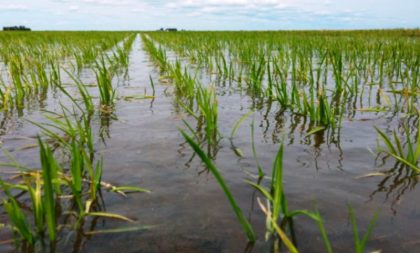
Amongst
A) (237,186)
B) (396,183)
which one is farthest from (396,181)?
(237,186)

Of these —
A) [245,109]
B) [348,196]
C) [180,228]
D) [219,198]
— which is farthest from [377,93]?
[180,228]

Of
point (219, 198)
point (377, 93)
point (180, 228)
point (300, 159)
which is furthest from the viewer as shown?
point (377, 93)

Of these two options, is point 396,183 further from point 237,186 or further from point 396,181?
point 237,186

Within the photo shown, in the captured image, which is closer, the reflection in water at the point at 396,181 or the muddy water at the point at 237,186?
the muddy water at the point at 237,186

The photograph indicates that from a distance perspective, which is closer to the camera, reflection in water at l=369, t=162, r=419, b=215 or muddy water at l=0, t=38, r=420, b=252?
muddy water at l=0, t=38, r=420, b=252

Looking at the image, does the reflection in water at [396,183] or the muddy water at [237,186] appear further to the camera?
the reflection in water at [396,183]

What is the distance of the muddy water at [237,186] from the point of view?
→ 164 cm

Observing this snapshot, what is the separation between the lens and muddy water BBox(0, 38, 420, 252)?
164cm

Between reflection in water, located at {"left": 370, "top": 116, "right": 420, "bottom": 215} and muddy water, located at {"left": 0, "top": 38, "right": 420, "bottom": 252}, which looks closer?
muddy water, located at {"left": 0, "top": 38, "right": 420, "bottom": 252}

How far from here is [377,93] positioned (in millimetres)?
4953

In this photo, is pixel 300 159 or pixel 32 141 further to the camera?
pixel 32 141

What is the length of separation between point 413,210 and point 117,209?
1.48 metres

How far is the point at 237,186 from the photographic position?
7.07ft

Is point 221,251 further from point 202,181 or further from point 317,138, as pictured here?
point 317,138
